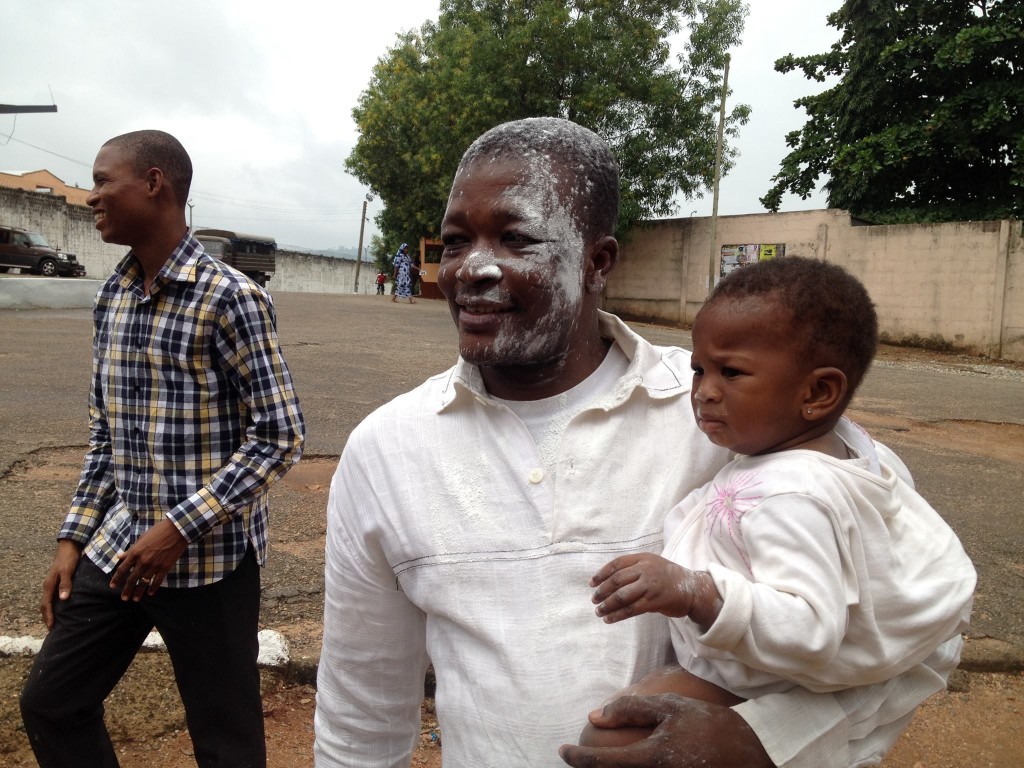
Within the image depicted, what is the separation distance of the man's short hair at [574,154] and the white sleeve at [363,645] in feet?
1.88

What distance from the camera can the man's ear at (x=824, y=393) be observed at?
136 cm

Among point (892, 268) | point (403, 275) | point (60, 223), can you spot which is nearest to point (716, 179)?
point (892, 268)

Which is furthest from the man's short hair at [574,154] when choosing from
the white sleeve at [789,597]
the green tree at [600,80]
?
the green tree at [600,80]

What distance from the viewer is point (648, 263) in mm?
22562

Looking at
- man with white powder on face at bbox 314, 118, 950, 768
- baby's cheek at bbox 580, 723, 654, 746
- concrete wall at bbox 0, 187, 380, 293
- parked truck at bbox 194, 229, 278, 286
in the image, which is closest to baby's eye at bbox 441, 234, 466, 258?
man with white powder on face at bbox 314, 118, 950, 768

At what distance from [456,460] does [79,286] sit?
59.1 feet

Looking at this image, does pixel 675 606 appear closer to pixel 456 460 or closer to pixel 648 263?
pixel 456 460

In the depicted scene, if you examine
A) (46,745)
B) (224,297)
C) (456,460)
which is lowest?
(46,745)

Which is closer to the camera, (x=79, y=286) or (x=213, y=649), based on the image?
(x=213, y=649)

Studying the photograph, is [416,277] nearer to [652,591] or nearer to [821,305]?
[821,305]

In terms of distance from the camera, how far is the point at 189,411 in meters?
2.23

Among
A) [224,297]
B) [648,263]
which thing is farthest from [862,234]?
[224,297]

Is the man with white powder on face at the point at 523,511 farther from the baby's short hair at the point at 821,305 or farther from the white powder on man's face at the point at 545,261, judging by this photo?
the baby's short hair at the point at 821,305

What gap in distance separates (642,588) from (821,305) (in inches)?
22.3
